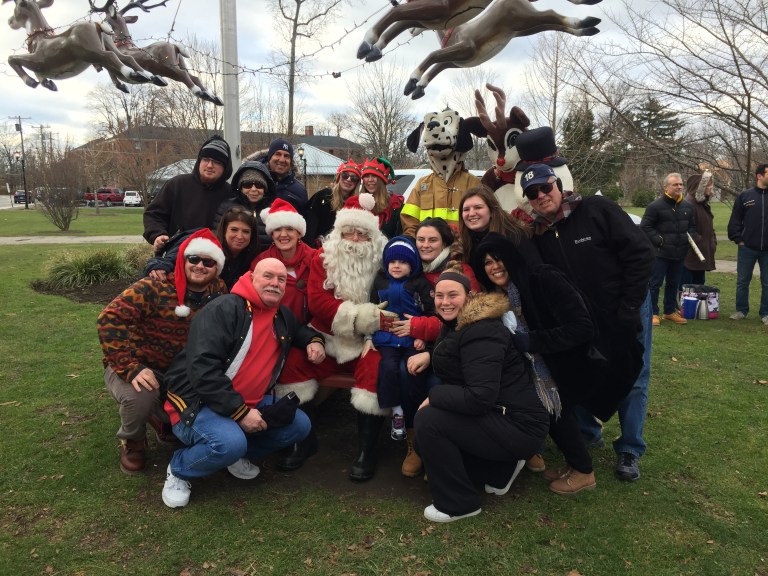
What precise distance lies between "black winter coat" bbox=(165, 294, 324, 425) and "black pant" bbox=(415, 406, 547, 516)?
43.4 inches

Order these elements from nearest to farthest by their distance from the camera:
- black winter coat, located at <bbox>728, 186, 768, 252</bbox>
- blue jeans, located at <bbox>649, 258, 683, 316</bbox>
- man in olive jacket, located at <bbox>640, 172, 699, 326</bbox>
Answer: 1. black winter coat, located at <bbox>728, 186, 768, 252</bbox>
2. man in olive jacket, located at <bbox>640, 172, 699, 326</bbox>
3. blue jeans, located at <bbox>649, 258, 683, 316</bbox>

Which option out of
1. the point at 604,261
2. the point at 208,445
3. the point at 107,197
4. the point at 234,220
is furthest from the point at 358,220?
the point at 107,197

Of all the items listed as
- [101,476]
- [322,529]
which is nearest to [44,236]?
[101,476]

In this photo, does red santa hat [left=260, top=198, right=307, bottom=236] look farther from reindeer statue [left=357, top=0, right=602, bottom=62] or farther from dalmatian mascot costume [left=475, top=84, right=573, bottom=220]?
dalmatian mascot costume [left=475, top=84, right=573, bottom=220]

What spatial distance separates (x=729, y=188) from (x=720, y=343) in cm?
684

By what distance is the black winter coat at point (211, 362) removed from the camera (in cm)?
304

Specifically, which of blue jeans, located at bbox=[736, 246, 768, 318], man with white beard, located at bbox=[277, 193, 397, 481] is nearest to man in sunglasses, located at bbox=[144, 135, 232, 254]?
man with white beard, located at bbox=[277, 193, 397, 481]

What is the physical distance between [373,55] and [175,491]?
2858mm

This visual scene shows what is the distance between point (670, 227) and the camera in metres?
7.60

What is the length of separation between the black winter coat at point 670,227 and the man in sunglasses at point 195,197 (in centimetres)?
598

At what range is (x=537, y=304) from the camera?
3178 mm

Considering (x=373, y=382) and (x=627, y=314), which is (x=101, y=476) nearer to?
(x=373, y=382)

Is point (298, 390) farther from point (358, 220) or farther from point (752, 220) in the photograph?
point (752, 220)

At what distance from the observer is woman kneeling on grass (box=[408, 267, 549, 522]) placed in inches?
114
